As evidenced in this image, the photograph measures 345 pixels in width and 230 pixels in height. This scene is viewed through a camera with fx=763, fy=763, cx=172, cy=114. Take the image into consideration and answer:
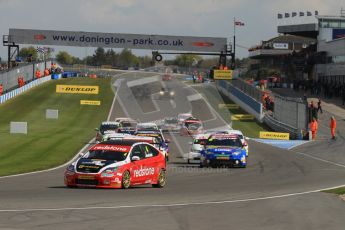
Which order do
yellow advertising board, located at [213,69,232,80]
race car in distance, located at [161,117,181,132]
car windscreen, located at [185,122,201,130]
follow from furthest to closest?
1. yellow advertising board, located at [213,69,232,80]
2. race car in distance, located at [161,117,181,132]
3. car windscreen, located at [185,122,201,130]

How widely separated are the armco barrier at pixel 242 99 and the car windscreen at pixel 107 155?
4175cm

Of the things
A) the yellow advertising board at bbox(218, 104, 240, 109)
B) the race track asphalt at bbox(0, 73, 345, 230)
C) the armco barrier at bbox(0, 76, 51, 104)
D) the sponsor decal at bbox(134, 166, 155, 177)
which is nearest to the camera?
the race track asphalt at bbox(0, 73, 345, 230)

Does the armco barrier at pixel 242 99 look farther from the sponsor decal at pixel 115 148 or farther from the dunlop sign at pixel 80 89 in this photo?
the sponsor decal at pixel 115 148

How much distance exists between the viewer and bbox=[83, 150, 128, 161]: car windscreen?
729 inches

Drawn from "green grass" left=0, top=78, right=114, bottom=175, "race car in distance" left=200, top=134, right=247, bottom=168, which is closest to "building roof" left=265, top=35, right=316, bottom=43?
"green grass" left=0, top=78, right=114, bottom=175

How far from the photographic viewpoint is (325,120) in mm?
57719

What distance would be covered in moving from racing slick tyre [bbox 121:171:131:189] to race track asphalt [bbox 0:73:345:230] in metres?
0.23

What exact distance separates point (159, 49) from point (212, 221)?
52.8 metres

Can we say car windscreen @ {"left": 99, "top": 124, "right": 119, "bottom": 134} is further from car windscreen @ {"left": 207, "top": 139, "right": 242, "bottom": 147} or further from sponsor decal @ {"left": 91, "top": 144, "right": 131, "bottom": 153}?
sponsor decal @ {"left": 91, "top": 144, "right": 131, "bottom": 153}

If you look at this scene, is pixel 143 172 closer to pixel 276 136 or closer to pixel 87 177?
pixel 87 177

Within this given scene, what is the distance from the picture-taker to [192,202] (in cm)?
1526

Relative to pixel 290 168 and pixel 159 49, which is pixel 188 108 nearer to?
pixel 159 49

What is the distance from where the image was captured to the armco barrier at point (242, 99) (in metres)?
61.2

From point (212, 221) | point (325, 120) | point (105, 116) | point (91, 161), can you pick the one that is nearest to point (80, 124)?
point (105, 116)
